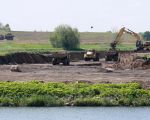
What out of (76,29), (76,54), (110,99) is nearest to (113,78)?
(110,99)

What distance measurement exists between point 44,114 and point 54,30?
106971mm

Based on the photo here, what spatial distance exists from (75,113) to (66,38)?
329 ft

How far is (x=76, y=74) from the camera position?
67500 mm

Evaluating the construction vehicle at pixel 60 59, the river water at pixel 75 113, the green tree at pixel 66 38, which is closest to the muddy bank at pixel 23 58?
the construction vehicle at pixel 60 59

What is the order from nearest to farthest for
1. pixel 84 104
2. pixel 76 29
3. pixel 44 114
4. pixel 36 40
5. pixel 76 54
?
pixel 44 114 → pixel 84 104 → pixel 76 54 → pixel 76 29 → pixel 36 40

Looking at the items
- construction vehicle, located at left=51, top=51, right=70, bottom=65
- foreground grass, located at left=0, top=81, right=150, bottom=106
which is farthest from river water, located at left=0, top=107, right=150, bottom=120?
construction vehicle, located at left=51, top=51, right=70, bottom=65

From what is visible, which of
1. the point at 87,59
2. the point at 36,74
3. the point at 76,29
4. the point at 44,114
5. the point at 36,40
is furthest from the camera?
the point at 36,40

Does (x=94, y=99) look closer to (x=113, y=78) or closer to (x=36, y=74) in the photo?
(x=113, y=78)

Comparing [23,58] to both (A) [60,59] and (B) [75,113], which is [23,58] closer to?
(A) [60,59]

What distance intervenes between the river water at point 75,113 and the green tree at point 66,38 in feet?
315

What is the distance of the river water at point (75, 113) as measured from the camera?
1485 inches

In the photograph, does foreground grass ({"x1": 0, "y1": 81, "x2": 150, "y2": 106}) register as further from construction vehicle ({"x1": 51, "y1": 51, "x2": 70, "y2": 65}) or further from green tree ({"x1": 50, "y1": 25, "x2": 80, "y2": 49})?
green tree ({"x1": 50, "y1": 25, "x2": 80, "y2": 49})

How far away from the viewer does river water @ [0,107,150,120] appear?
124 feet

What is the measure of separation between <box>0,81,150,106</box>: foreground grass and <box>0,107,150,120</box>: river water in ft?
3.72
